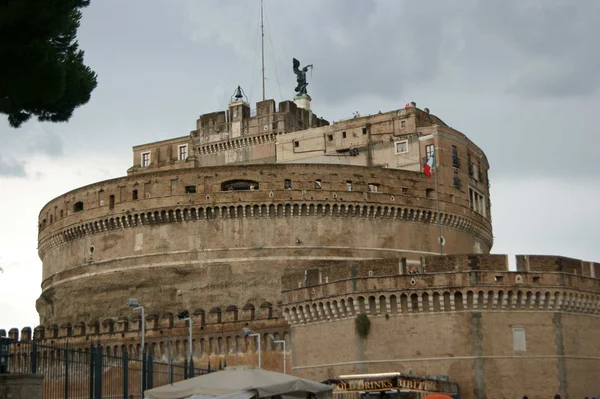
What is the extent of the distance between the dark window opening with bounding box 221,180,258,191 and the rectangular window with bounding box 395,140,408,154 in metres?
8.96

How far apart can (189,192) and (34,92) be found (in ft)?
121

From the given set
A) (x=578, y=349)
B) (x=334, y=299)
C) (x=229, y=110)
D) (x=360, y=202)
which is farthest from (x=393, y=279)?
(x=229, y=110)

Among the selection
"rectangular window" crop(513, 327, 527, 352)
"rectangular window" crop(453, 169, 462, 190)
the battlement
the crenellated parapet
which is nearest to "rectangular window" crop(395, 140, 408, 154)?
"rectangular window" crop(453, 169, 462, 190)

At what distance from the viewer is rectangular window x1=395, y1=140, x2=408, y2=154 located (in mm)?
58500

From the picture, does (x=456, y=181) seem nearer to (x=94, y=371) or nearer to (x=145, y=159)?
(x=145, y=159)

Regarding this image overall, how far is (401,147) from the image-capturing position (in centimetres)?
5866

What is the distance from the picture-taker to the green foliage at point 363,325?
3341 centimetres

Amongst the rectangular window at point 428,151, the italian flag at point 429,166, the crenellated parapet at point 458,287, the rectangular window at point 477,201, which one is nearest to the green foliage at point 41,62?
the crenellated parapet at point 458,287

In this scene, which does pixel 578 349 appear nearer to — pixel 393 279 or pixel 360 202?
pixel 393 279

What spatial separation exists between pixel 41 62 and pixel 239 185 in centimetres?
3712

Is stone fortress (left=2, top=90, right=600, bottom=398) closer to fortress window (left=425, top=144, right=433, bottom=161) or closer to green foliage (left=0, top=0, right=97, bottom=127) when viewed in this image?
fortress window (left=425, top=144, right=433, bottom=161)

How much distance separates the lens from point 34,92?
18484 mm

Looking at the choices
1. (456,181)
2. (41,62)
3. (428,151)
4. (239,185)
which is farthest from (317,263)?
(41,62)

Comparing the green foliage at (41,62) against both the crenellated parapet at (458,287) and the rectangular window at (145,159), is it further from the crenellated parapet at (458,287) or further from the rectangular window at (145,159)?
the rectangular window at (145,159)
